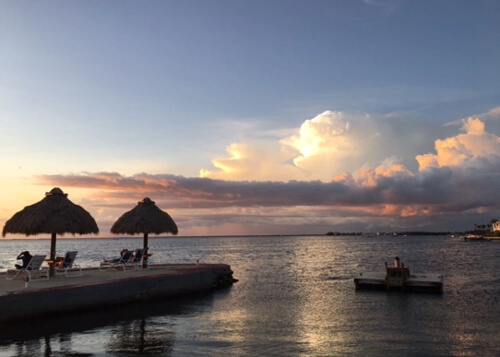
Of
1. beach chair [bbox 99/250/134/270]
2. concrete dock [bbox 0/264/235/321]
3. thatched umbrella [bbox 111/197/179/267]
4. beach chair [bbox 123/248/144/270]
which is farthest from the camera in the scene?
thatched umbrella [bbox 111/197/179/267]

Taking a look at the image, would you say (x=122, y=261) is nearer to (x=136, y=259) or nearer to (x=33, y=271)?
(x=136, y=259)

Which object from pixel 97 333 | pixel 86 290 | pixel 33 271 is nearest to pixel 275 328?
pixel 97 333

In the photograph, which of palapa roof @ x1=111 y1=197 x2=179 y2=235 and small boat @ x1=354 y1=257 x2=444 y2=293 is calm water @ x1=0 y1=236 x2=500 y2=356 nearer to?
small boat @ x1=354 y1=257 x2=444 y2=293

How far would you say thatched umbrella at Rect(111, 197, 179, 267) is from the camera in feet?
84.7

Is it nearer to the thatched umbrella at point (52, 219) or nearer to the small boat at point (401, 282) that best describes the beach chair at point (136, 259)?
the thatched umbrella at point (52, 219)

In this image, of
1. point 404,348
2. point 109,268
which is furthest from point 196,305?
point 404,348

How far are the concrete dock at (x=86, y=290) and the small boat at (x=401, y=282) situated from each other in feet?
33.8

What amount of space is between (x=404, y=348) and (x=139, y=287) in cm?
1182

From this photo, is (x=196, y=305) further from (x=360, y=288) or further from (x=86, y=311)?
(x=360, y=288)

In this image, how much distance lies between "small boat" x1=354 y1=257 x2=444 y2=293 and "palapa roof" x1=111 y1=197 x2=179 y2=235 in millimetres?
12470

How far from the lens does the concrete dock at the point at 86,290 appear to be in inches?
602

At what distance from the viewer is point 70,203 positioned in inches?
810

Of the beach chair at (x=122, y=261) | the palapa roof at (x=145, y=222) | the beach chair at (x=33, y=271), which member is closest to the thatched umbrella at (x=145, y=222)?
the palapa roof at (x=145, y=222)

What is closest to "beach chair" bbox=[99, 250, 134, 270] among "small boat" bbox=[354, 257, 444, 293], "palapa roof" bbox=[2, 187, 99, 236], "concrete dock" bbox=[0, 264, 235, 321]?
"concrete dock" bbox=[0, 264, 235, 321]
